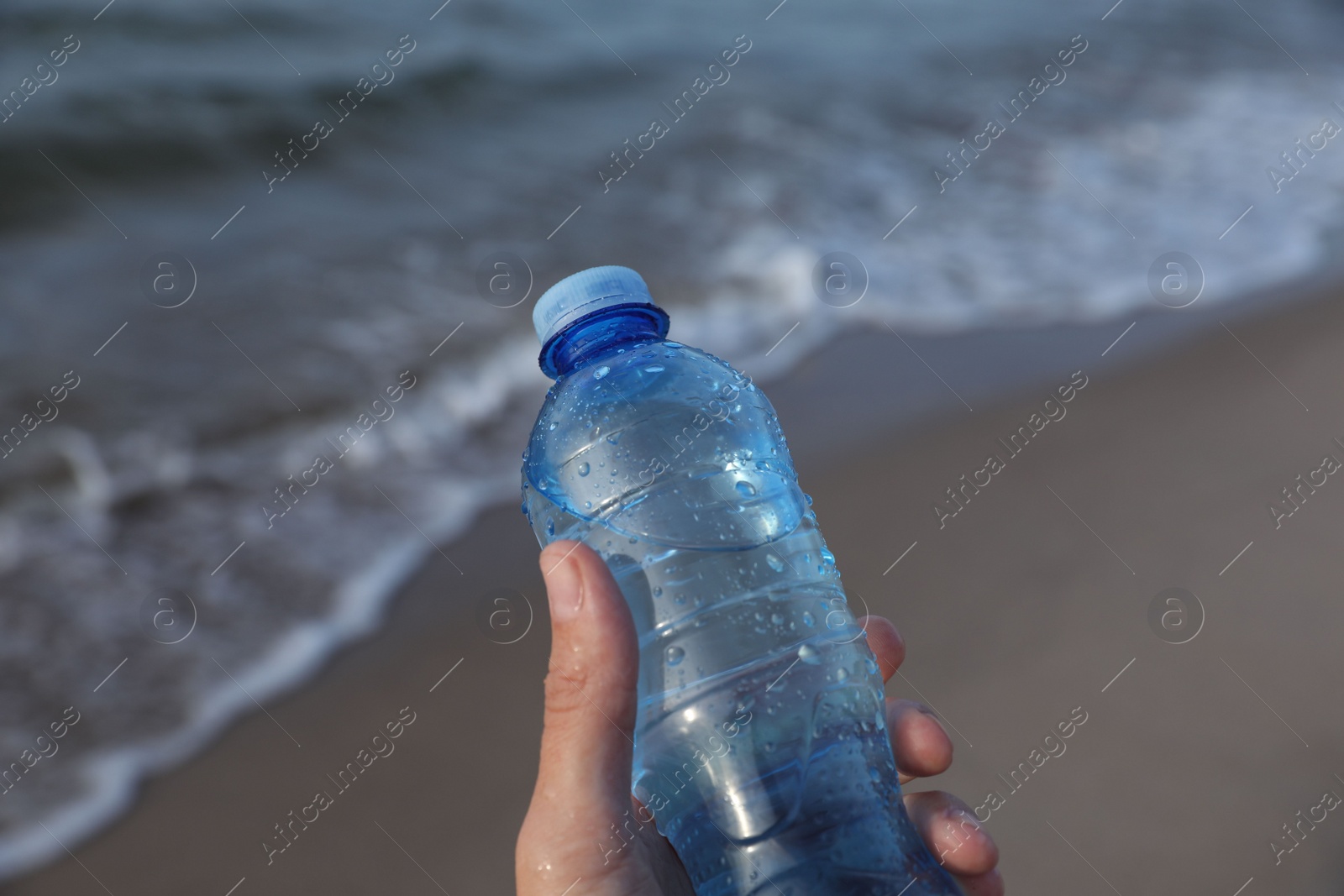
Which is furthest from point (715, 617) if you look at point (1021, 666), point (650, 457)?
point (1021, 666)

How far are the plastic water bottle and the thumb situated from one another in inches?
11.3

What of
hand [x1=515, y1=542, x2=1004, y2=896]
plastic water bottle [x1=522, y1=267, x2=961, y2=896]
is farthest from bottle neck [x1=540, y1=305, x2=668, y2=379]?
hand [x1=515, y1=542, x2=1004, y2=896]

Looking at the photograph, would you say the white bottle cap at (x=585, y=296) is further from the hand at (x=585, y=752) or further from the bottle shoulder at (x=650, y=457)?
the hand at (x=585, y=752)

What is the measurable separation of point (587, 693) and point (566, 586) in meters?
0.15

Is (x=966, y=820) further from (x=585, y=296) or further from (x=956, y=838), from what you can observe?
(x=585, y=296)

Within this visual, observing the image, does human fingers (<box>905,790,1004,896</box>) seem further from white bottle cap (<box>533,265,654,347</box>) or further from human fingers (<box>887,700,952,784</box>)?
white bottle cap (<box>533,265,654,347</box>)

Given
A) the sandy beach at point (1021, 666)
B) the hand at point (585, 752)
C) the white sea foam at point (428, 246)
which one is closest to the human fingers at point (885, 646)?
the sandy beach at point (1021, 666)

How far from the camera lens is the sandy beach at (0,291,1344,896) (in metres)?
2.20

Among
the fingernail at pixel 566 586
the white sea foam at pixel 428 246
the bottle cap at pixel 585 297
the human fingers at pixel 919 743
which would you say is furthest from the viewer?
the white sea foam at pixel 428 246

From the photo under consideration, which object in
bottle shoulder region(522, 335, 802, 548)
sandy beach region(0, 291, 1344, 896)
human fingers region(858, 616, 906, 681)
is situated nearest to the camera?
bottle shoulder region(522, 335, 802, 548)

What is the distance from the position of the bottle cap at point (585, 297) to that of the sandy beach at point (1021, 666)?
51.6 inches

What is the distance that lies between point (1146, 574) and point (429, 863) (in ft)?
6.87

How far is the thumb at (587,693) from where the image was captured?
1267 millimetres

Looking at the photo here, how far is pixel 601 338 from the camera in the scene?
1634 millimetres
